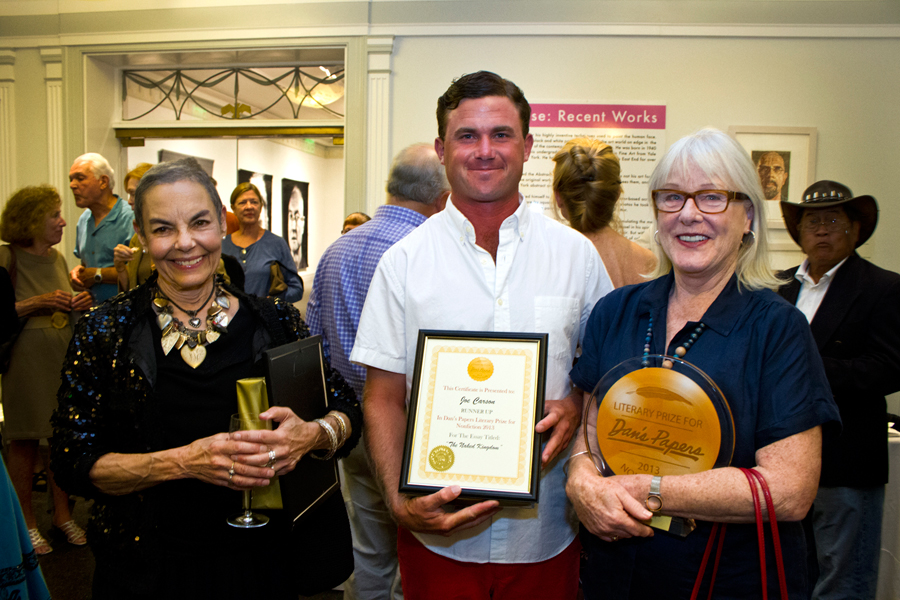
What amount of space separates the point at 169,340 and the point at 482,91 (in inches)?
40.4

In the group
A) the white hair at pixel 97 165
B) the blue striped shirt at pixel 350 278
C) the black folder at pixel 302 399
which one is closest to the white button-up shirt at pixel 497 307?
the black folder at pixel 302 399

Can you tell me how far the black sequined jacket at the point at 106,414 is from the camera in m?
1.39

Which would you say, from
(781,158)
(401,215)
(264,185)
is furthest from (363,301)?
(781,158)

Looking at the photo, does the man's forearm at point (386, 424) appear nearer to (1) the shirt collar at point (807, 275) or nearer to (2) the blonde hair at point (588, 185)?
(2) the blonde hair at point (588, 185)

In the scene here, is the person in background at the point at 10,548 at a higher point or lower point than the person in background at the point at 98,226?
lower

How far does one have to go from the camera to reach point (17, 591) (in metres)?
1.29

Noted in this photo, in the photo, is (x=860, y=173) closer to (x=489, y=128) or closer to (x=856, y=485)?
(x=856, y=485)

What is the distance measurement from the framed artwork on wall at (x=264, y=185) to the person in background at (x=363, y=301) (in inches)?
141

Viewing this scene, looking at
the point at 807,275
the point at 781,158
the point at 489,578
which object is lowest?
the point at 489,578

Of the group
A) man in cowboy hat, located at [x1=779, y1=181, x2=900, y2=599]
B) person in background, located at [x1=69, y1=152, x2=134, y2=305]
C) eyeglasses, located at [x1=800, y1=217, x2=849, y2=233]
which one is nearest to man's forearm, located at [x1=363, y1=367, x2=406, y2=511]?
man in cowboy hat, located at [x1=779, y1=181, x2=900, y2=599]

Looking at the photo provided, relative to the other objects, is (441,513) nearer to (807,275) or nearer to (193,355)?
(193,355)

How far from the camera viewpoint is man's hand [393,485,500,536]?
4.30 feet

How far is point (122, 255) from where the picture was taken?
3619 millimetres

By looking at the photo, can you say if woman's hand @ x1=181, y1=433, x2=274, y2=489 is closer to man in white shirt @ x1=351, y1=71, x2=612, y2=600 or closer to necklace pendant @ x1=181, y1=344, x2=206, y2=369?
necklace pendant @ x1=181, y1=344, x2=206, y2=369
